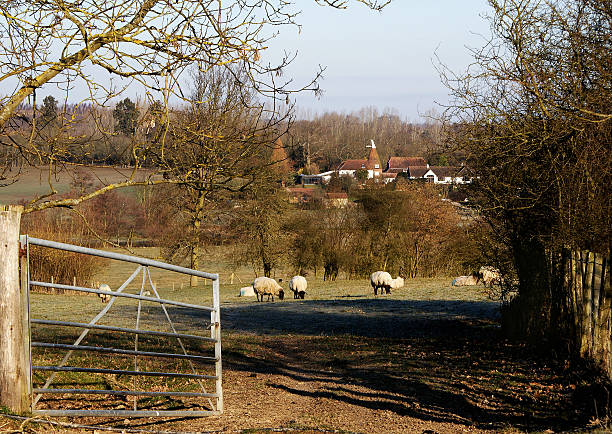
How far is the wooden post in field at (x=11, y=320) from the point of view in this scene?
16.7 ft

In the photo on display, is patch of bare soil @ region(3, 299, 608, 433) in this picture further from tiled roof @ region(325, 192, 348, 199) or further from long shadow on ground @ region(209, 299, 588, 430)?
tiled roof @ region(325, 192, 348, 199)

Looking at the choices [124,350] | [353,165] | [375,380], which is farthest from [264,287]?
[353,165]

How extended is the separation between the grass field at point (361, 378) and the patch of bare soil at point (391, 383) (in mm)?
18

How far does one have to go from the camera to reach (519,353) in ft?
36.0

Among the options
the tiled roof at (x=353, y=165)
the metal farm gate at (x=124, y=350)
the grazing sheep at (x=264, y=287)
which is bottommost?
the grazing sheep at (x=264, y=287)

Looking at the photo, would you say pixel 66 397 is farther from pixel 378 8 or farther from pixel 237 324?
pixel 237 324

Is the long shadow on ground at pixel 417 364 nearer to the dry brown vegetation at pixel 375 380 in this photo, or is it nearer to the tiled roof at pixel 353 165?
the dry brown vegetation at pixel 375 380

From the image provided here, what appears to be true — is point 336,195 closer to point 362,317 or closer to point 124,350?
point 362,317

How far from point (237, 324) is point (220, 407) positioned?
10219mm

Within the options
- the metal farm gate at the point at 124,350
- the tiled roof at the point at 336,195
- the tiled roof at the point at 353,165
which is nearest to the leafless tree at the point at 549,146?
the metal farm gate at the point at 124,350

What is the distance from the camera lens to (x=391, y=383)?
9.57 m

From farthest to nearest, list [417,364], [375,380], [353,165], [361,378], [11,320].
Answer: [353,165] → [417,364] → [361,378] → [375,380] → [11,320]

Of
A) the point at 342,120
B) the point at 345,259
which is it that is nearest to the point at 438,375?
the point at 345,259

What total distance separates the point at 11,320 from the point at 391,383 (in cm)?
603
